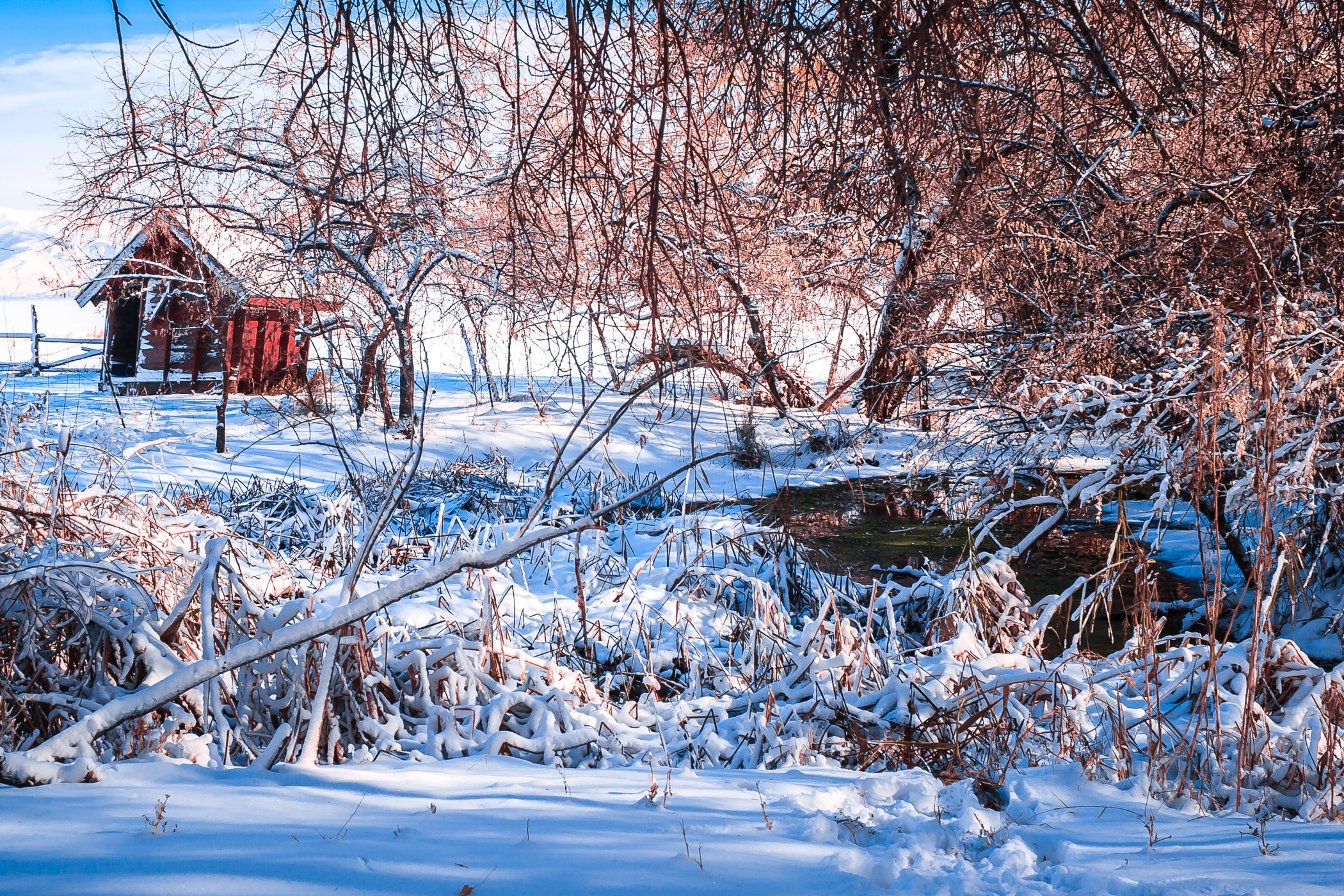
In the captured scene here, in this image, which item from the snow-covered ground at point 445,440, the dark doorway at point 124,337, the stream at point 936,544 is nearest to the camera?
the stream at point 936,544

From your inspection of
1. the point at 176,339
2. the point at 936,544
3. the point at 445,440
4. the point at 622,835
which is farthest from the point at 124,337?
the point at 622,835

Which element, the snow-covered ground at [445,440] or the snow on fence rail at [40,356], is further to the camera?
the snow on fence rail at [40,356]

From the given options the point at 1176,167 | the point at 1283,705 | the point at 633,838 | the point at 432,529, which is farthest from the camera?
the point at 432,529

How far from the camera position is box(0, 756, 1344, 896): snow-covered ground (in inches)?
86.4

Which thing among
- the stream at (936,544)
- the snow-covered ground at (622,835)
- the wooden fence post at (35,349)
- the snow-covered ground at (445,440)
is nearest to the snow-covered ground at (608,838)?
the snow-covered ground at (622,835)

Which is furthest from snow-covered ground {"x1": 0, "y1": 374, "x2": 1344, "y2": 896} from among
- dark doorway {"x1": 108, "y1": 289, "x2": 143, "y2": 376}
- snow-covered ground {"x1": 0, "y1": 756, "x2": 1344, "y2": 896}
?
dark doorway {"x1": 108, "y1": 289, "x2": 143, "y2": 376}

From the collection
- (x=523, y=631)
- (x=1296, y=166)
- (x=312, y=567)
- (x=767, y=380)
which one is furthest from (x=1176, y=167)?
(x=312, y=567)

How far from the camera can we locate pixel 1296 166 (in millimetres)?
5492

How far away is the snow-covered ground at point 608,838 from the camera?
7.20 feet

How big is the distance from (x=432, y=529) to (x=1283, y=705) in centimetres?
696

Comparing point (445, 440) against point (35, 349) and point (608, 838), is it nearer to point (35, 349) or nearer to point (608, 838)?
point (608, 838)

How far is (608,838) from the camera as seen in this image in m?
2.53

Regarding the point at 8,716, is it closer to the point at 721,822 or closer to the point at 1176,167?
the point at 721,822

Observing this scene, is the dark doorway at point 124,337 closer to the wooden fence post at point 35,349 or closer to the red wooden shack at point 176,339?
the red wooden shack at point 176,339
